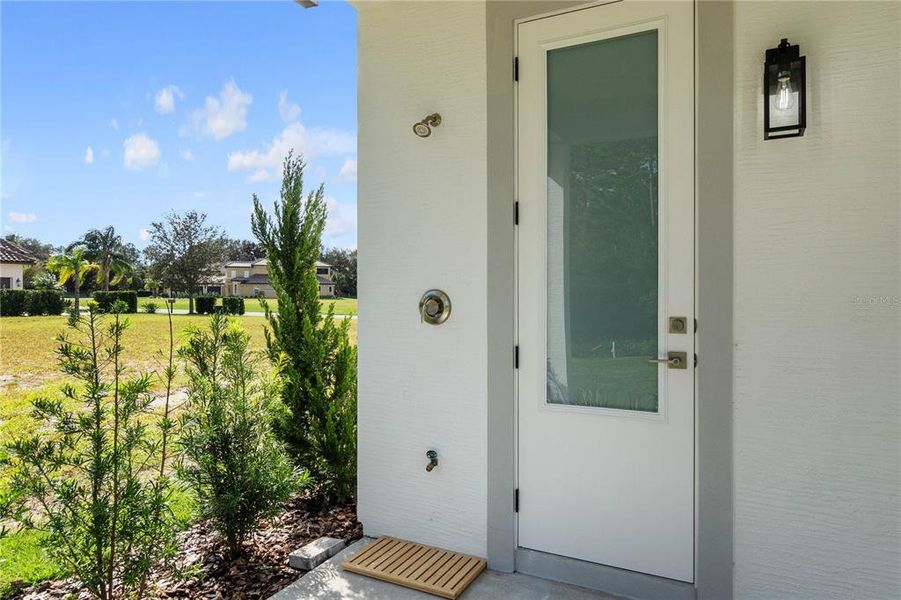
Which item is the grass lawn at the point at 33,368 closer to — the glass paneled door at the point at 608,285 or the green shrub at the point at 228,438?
the green shrub at the point at 228,438

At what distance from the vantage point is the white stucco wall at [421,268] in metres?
2.85

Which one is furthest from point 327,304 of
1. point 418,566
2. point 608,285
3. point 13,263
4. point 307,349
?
point 13,263

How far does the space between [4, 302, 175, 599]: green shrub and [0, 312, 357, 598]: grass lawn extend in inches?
4.2

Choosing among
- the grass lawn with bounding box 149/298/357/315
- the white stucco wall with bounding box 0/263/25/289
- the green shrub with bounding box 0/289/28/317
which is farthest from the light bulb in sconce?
the green shrub with bounding box 0/289/28/317

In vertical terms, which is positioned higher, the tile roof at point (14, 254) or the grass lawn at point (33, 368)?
the tile roof at point (14, 254)

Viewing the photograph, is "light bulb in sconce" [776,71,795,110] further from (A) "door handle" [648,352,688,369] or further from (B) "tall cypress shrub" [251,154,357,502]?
(B) "tall cypress shrub" [251,154,357,502]

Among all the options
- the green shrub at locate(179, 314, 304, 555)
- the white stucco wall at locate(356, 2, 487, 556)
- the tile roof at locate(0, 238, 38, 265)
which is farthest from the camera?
the tile roof at locate(0, 238, 38, 265)

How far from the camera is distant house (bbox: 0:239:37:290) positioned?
5195 millimetres

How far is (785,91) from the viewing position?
2.10m

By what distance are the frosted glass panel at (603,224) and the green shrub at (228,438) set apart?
63.1 inches

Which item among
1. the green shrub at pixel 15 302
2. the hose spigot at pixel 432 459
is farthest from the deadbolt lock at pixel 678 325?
the green shrub at pixel 15 302

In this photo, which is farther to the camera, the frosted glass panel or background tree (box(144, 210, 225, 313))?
background tree (box(144, 210, 225, 313))

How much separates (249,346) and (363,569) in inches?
55.8

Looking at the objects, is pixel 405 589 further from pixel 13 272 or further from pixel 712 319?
pixel 13 272
